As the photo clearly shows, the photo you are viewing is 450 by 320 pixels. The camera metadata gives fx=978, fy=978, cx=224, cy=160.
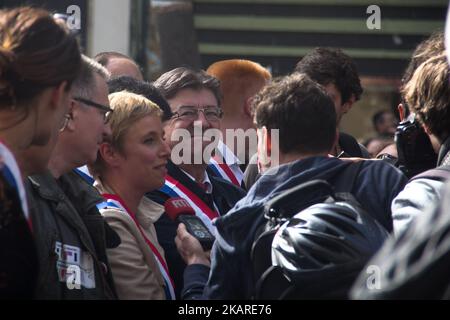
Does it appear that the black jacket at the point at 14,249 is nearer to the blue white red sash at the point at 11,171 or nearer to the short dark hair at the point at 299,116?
the blue white red sash at the point at 11,171

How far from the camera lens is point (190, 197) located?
3.89 meters

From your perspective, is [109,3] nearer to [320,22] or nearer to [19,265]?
[320,22]

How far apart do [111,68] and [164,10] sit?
13.1ft

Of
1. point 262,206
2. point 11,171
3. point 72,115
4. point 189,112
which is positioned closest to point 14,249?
point 11,171

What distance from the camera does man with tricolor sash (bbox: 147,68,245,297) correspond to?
392 centimetres

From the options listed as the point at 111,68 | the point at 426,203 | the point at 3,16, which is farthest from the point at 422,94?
the point at 111,68

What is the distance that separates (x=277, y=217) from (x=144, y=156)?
91 centimetres

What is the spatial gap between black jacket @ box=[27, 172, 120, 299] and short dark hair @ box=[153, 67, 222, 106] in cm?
114

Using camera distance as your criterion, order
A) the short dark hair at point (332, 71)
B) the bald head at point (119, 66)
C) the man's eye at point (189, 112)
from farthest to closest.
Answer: the bald head at point (119, 66) → the short dark hair at point (332, 71) → the man's eye at point (189, 112)

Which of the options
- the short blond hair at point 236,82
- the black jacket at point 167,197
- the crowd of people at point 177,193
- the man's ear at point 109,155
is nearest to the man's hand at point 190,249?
the crowd of people at point 177,193

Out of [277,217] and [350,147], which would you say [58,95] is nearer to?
[277,217]

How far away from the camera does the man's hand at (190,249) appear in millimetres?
3291

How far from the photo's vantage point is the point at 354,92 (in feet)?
14.9
